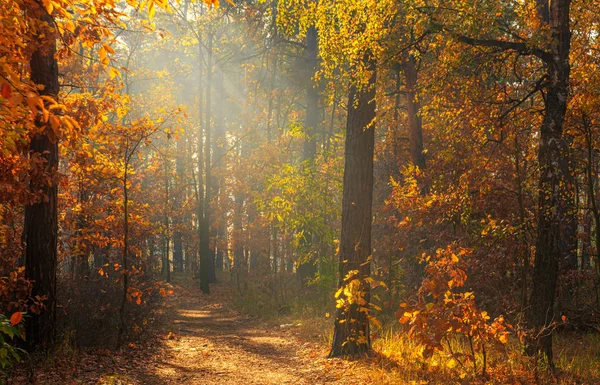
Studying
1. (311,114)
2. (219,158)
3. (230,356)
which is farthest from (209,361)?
(219,158)

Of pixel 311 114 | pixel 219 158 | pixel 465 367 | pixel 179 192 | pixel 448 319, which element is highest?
pixel 311 114

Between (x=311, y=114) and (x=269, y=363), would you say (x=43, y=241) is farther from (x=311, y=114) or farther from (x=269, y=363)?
(x=311, y=114)

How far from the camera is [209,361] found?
1008 centimetres

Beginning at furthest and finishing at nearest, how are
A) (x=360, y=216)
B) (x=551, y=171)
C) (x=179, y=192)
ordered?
(x=179, y=192)
(x=360, y=216)
(x=551, y=171)

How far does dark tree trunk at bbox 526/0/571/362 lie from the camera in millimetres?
7062

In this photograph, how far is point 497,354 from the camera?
8.16 metres

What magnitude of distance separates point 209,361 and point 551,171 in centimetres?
729

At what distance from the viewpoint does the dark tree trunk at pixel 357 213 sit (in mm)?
8906

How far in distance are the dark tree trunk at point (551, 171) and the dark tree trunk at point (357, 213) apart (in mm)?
2853

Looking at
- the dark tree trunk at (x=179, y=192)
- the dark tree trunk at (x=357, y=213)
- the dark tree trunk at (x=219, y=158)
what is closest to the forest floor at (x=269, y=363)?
the dark tree trunk at (x=357, y=213)

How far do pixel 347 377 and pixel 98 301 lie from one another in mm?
5603


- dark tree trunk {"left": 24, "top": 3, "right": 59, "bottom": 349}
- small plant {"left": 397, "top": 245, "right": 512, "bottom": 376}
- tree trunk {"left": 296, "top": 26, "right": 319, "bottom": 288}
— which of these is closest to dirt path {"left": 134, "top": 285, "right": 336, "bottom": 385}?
dark tree trunk {"left": 24, "top": 3, "right": 59, "bottom": 349}

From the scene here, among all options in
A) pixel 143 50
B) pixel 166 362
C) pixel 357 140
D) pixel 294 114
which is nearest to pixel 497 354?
pixel 357 140

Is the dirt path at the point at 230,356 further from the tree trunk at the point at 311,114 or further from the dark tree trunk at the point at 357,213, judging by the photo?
the tree trunk at the point at 311,114
